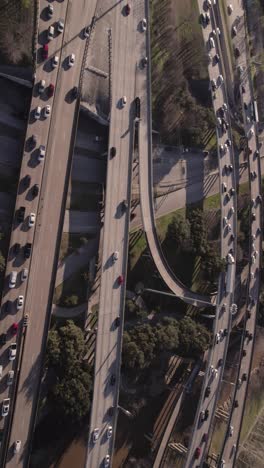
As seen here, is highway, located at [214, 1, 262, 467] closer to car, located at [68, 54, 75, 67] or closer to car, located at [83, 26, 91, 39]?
car, located at [83, 26, 91, 39]

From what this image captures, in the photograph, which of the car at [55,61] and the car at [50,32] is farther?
the car at [55,61]

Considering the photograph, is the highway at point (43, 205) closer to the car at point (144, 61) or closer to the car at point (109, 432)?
the car at point (144, 61)

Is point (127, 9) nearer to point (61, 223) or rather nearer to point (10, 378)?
point (61, 223)

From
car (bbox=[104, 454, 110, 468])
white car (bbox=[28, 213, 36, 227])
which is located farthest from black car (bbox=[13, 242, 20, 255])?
car (bbox=[104, 454, 110, 468])

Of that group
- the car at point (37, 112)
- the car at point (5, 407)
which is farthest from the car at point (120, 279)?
the car at point (37, 112)

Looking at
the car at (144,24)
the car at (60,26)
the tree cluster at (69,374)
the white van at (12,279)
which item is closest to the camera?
the white van at (12,279)

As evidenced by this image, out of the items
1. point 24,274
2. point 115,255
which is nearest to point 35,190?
point 24,274
